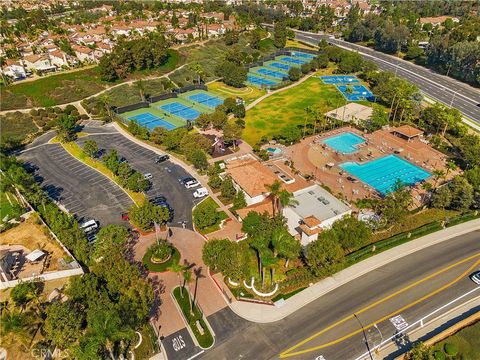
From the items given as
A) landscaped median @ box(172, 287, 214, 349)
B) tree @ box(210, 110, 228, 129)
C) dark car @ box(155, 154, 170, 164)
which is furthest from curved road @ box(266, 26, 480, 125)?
landscaped median @ box(172, 287, 214, 349)

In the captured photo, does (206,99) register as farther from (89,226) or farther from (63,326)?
(63,326)

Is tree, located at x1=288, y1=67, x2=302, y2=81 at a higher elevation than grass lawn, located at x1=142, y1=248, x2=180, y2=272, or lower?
higher

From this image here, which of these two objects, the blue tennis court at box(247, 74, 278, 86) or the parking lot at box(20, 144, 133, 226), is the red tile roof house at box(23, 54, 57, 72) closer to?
the parking lot at box(20, 144, 133, 226)

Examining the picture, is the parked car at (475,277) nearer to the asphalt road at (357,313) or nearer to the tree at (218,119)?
the asphalt road at (357,313)

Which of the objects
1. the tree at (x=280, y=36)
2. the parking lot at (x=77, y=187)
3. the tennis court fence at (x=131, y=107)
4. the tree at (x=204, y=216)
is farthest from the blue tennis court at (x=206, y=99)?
the tree at (x=280, y=36)

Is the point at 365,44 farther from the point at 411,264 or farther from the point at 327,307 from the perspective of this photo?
the point at 327,307

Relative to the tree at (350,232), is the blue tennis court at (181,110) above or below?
below

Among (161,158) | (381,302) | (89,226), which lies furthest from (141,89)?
(381,302)
